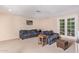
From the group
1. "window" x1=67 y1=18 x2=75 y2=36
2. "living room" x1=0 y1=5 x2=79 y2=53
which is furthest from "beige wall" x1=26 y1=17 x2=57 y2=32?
"window" x1=67 y1=18 x2=75 y2=36

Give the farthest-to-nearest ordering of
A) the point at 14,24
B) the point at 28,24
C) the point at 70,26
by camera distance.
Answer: the point at 28,24 → the point at 14,24 → the point at 70,26

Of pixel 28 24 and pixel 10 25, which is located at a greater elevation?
pixel 28 24

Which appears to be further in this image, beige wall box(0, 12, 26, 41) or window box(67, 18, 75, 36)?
beige wall box(0, 12, 26, 41)

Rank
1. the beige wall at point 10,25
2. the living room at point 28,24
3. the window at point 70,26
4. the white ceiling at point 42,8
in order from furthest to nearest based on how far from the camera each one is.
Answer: the beige wall at point 10,25 < the window at point 70,26 < the living room at point 28,24 < the white ceiling at point 42,8

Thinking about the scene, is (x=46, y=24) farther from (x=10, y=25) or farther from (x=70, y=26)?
(x=10, y=25)

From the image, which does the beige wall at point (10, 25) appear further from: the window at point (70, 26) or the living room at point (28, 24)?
the window at point (70, 26)

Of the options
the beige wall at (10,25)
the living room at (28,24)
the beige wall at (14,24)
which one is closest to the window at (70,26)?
the living room at (28,24)

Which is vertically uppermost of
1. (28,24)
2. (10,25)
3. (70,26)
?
(28,24)

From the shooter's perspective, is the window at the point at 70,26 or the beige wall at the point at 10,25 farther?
the beige wall at the point at 10,25

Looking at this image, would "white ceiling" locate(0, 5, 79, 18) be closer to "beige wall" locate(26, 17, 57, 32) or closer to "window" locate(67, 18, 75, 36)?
"window" locate(67, 18, 75, 36)

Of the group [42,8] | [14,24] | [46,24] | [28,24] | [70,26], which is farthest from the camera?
[28,24]

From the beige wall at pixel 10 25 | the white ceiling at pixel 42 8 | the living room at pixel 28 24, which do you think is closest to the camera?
the white ceiling at pixel 42 8

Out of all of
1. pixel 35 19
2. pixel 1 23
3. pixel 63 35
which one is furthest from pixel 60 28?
pixel 1 23

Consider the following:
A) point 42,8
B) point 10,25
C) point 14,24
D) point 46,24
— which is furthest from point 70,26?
point 10,25
